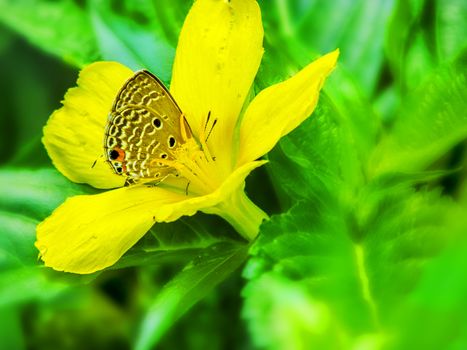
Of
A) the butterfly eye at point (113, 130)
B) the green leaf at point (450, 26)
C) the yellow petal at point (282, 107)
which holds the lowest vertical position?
the green leaf at point (450, 26)

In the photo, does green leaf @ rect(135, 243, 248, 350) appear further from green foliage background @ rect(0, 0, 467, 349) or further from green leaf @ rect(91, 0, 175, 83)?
green leaf @ rect(91, 0, 175, 83)

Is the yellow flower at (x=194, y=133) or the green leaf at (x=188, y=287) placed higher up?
the yellow flower at (x=194, y=133)

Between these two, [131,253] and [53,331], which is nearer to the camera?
[131,253]

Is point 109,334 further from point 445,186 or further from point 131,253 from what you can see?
point 445,186

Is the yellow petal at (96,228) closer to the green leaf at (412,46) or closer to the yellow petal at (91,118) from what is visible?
the yellow petal at (91,118)

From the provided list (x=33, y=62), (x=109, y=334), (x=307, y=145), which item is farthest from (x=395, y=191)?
(x=33, y=62)

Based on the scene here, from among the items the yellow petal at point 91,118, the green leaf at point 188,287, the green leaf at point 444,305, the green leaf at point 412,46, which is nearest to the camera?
the green leaf at point 444,305

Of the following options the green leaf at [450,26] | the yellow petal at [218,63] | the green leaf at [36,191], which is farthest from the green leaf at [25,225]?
the green leaf at [450,26]
